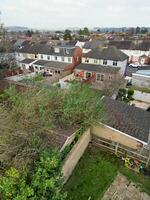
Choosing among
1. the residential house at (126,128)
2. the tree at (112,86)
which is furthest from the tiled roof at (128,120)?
the tree at (112,86)

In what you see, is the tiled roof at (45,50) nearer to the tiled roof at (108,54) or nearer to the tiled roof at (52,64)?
the tiled roof at (52,64)

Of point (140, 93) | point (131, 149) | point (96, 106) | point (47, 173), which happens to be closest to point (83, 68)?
point (140, 93)

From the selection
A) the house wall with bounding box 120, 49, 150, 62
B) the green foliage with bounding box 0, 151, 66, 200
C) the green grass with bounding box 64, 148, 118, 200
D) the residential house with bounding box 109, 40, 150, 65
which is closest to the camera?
the green foliage with bounding box 0, 151, 66, 200

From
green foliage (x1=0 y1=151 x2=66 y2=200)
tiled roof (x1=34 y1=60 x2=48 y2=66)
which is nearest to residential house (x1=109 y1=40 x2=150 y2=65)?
tiled roof (x1=34 y1=60 x2=48 y2=66)

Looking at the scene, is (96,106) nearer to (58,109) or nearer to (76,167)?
(58,109)

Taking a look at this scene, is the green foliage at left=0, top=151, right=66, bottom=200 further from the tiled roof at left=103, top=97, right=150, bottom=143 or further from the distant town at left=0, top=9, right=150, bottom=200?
the tiled roof at left=103, top=97, right=150, bottom=143

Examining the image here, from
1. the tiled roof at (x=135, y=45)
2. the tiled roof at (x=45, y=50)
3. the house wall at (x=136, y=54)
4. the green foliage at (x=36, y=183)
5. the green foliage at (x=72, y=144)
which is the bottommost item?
the green foliage at (x=72, y=144)
